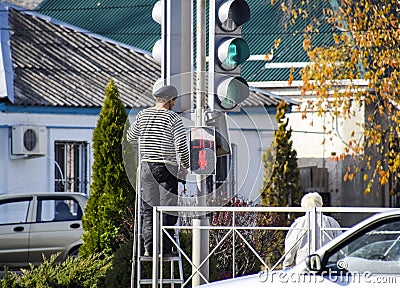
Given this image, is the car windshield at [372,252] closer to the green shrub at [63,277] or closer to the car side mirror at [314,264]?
the car side mirror at [314,264]

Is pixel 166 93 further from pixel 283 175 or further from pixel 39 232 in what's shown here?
pixel 283 175

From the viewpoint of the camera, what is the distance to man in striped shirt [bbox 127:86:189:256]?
31.7ft

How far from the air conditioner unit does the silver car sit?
2.52 meters

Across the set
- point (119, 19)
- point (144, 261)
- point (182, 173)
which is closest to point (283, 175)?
point (119, 19)

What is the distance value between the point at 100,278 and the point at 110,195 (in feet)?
7.14

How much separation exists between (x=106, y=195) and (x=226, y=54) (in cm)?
417

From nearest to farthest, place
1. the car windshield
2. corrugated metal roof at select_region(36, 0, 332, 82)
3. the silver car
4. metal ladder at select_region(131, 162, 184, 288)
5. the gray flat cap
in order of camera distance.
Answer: the car windshield
the gray flat cap
metal ladder at select_region(131, 162, 184, 288)
the silver car
corrugated metal roof at select_region(36, 0, 332, 82)

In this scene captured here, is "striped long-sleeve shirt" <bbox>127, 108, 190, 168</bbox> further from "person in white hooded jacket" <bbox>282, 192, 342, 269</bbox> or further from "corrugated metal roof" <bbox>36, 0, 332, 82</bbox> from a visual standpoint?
"corrugated metal roof" <bbox>36, 0, 332, 82</bbox>

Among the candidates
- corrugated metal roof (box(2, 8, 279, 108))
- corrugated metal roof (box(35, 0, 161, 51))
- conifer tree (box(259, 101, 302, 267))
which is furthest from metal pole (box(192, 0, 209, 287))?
corrugated metal roof (box(35, 0, 161, 51))

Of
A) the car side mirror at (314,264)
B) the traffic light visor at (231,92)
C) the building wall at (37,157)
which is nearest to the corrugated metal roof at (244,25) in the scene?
the building wall at (37,157)

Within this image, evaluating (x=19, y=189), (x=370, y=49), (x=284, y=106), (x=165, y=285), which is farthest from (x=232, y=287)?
(x=284, y=106)

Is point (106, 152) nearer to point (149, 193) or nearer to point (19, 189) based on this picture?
point (149, 193)

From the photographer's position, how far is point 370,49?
16938mm

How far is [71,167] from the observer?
69.6 ft
